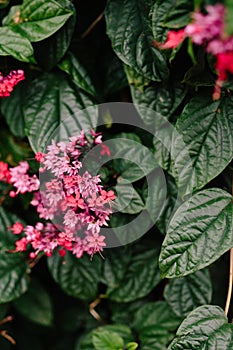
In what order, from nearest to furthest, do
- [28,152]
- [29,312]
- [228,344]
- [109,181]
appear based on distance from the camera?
[228,344] < [109,181] < [28,152] < [29,312]

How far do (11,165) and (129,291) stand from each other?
0.48 meters

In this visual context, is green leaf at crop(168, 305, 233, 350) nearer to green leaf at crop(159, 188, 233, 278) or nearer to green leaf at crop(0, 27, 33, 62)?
green leaf at crop(159, 188, 233, 278)

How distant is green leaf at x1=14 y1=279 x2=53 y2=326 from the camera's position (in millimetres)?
1659

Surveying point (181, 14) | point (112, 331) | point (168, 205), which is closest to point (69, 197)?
point (168, 205)

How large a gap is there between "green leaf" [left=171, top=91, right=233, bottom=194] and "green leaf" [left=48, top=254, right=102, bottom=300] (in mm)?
469

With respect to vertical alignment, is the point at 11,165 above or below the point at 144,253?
above

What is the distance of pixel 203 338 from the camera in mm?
1146

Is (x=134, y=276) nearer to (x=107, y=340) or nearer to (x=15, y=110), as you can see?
(x=107, y=340)

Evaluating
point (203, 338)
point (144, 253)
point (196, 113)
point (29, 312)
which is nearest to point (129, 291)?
point (144, 253)

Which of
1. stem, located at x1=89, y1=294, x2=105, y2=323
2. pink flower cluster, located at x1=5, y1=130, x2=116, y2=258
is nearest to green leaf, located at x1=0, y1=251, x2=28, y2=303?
pink flower cluster, located at x1=5, y1=130, x2=116, y2=258

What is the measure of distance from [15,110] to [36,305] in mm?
598

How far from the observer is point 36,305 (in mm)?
1675

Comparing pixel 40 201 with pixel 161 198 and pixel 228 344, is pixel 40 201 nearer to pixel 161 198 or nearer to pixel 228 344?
pixel 161 198

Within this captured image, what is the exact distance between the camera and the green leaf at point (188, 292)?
145 cm
